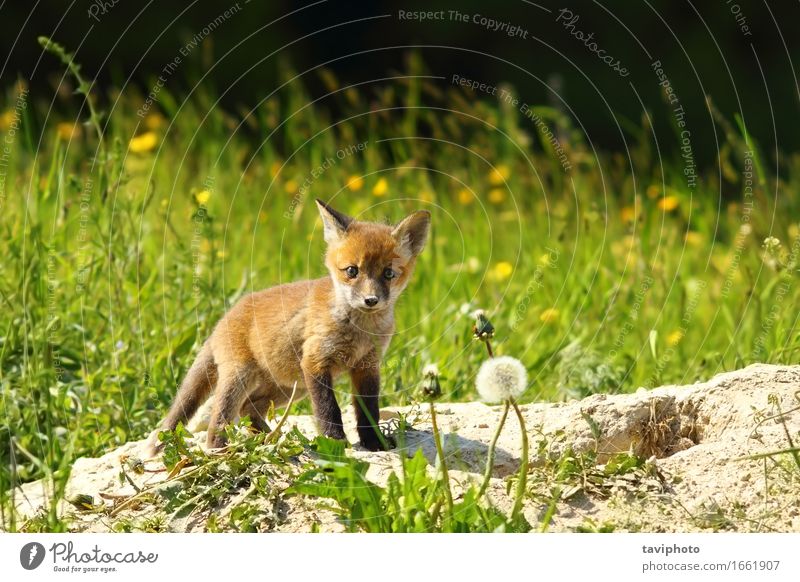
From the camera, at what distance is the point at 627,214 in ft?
23.0

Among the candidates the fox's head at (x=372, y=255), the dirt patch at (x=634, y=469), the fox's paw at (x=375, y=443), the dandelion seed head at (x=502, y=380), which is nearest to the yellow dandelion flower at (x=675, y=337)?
the dirt patch at (x=634, y=469)

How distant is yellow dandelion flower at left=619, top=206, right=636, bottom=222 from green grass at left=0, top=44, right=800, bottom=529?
0.02m

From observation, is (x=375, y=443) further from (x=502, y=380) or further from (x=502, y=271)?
(x=502, y=271)

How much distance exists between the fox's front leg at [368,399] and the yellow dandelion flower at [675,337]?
1.70 m

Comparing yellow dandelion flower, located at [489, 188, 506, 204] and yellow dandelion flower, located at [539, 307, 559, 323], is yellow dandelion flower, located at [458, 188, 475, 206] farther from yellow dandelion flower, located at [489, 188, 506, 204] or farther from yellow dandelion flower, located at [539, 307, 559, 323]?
yellow dandelion flower, located at [539, 307, 559, 323]

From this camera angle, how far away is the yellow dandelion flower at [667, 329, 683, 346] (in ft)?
16.7

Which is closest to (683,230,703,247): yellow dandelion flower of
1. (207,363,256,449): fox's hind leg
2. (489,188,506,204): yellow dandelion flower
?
(489,188,506,204): yellow dandelion flower

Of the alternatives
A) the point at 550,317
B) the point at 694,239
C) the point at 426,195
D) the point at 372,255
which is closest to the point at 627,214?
the point at 694,239

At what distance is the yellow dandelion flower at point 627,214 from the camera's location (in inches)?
273

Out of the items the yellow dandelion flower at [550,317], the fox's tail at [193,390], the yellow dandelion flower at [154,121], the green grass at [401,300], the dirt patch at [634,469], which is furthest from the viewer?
the yellow dandelion flower at [154,121]

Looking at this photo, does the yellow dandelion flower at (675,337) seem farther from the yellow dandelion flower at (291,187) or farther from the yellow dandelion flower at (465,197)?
the yellow dandelion flower at (291,187)
